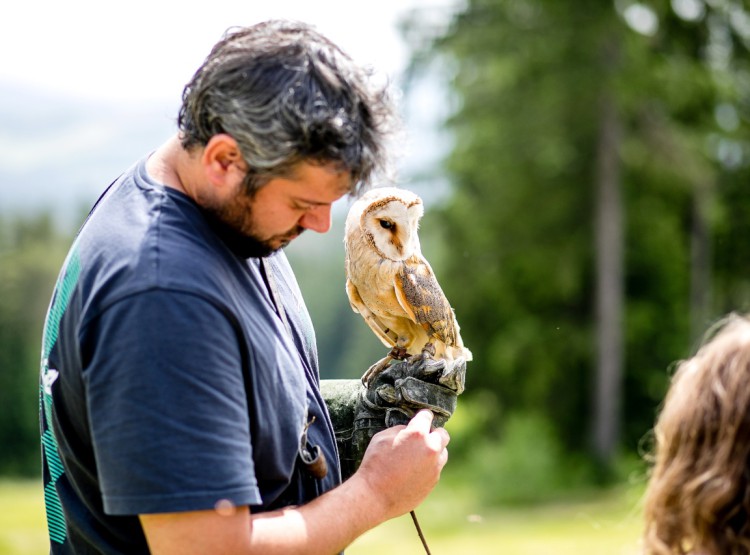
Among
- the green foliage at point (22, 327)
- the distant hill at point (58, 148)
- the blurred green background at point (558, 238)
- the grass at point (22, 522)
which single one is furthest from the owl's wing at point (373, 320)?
the distant hill at point (58, 148)

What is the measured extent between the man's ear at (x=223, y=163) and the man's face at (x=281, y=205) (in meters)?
0.02

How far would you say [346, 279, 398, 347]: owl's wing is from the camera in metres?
2.39

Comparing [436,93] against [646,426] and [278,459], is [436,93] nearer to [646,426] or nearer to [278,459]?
[646,426]

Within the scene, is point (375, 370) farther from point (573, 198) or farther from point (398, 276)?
point (573, 198)

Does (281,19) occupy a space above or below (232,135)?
above

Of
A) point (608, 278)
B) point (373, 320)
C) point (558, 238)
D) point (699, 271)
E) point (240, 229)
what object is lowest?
point (608, 278)

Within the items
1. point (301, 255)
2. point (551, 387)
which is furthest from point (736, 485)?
point (301, 255)

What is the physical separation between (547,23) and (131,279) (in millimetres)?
14252

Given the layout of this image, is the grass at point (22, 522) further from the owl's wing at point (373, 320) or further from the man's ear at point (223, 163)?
the man's ear at point (223, 163)

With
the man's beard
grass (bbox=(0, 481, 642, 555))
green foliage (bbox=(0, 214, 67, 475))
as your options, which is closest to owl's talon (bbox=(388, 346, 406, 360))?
the man's beard

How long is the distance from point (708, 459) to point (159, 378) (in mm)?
1057

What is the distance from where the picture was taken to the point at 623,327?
17453 mm

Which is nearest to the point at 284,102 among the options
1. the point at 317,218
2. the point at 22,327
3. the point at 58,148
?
the point at 317,218

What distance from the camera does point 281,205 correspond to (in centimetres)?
158
